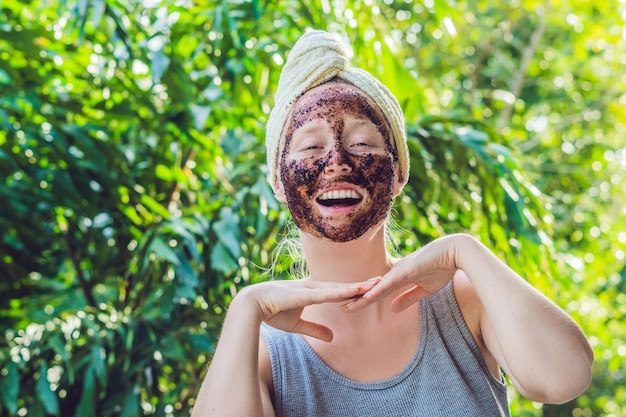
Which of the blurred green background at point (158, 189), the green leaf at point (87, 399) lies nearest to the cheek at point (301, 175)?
the blurred green background at point (158, 189)

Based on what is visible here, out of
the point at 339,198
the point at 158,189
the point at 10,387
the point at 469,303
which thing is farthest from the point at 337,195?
the point at 158,189

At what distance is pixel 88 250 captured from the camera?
199 centimetres

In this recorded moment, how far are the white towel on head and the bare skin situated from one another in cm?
2

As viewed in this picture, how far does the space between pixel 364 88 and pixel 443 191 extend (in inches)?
33.2

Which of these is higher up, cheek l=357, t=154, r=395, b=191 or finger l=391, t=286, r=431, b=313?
cheek l=357, t=154, r=395, b=191

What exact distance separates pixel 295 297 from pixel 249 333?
76 mm

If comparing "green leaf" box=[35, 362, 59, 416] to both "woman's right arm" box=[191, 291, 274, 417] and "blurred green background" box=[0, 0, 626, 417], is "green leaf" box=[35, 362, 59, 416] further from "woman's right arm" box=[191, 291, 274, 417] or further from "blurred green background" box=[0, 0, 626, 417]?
"woman's right arm" box=[191, 291, 274, 417]

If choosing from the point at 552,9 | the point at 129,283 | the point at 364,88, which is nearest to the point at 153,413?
the point at 129,283

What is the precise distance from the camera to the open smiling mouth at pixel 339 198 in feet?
3.16

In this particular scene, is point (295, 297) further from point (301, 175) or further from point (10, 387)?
point (10, 387)

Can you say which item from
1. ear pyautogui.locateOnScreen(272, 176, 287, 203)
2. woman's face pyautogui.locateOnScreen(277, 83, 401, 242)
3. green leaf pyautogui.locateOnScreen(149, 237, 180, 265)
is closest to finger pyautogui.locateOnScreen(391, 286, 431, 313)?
woman's face pyautogui.locateOnScreen(277, 83, 401, 242)

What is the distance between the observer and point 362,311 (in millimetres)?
1054

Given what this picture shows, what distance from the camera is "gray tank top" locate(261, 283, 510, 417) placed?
0.97m

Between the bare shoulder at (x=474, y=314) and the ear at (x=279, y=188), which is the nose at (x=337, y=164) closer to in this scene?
the ear at (x=279, y=188)
